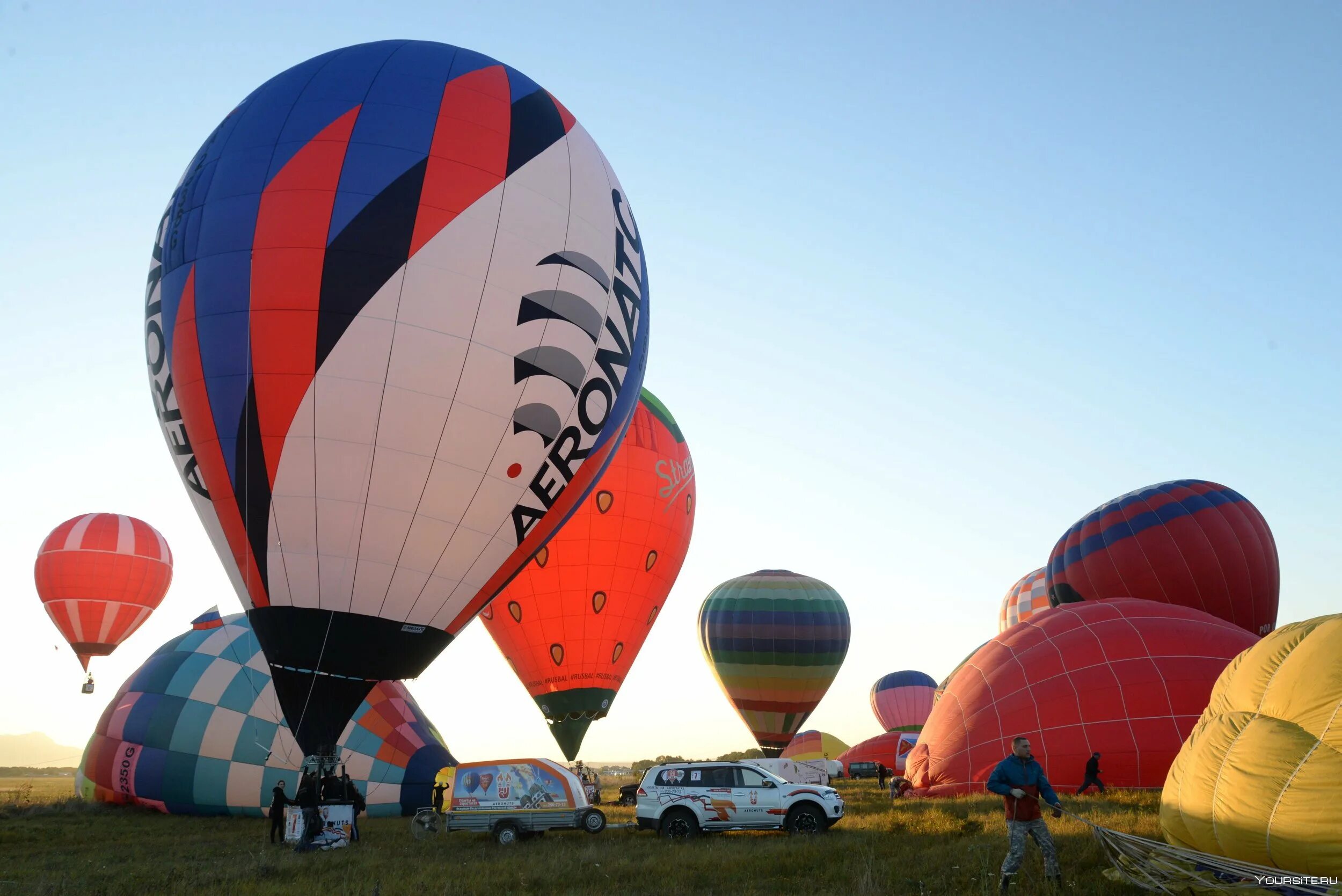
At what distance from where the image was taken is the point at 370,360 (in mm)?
14172

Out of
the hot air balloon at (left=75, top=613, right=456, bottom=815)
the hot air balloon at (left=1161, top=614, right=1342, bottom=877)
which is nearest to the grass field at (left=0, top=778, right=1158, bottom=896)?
the hot air balloon at (left=1161, top=614, right=1342, bottom=877)

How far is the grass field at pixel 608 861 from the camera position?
31.7 feet

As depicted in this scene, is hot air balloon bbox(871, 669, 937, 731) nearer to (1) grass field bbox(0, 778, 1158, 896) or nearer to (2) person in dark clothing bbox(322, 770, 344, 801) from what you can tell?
(1) grass field bbox(0, 778, 1158, 896)

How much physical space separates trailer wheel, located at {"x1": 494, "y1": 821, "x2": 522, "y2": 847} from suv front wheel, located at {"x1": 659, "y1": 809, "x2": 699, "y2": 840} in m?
2.55

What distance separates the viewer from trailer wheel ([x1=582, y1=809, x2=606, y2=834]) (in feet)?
51.6

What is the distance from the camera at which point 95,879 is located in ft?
38.6

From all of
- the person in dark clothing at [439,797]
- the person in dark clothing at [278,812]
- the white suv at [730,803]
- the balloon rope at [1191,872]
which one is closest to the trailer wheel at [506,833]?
the white suv at [730,803]

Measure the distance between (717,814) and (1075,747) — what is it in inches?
258

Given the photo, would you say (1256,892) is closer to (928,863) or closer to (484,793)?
(928,863)

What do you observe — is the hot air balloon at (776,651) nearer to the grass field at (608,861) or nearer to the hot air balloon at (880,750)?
the hot air balloon at (880,750)

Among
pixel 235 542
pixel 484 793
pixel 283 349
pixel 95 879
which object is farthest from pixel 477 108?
pixel 95 879

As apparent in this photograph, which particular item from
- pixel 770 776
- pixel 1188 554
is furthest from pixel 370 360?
pixel 1188 554

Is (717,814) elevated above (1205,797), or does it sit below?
below

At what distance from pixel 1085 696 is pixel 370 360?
44.6 ft
